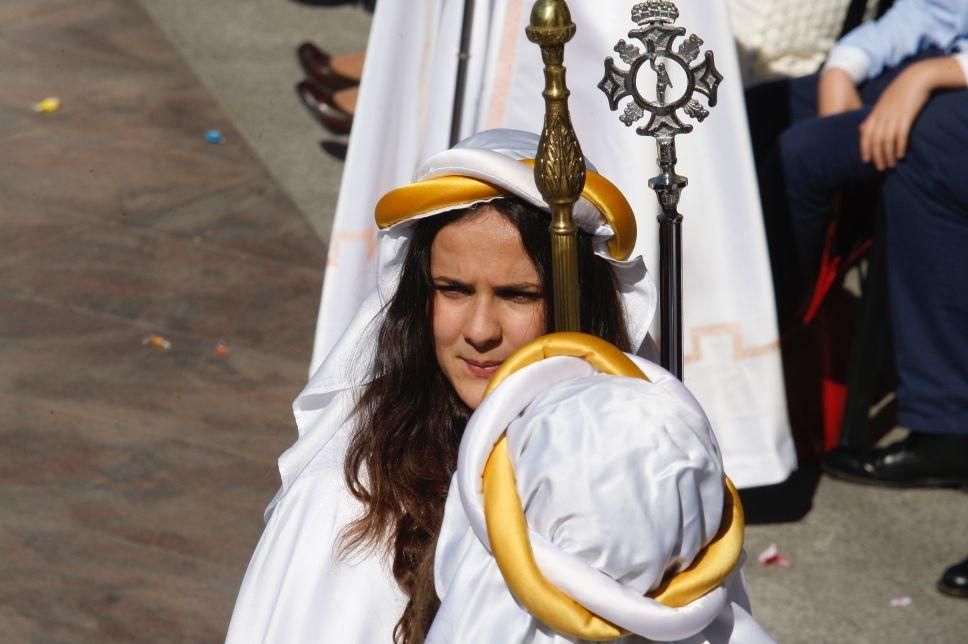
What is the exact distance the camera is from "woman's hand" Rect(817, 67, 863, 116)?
430cm

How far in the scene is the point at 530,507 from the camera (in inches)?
66.9

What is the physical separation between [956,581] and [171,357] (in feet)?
8.75

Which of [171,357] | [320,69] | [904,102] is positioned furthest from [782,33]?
[320,69]

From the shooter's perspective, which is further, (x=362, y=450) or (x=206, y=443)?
(x=206, y=443)

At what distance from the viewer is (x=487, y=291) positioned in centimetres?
226

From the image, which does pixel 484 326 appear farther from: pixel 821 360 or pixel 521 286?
pixel 821 360

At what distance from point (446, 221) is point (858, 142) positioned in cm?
214

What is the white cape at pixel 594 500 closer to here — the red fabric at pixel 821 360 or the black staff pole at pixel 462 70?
the black staff pole at pixel 462 70

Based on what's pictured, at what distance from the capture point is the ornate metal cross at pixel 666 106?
209 centimetres

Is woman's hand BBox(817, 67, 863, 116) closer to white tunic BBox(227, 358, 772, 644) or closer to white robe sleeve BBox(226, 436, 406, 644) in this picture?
white robe sleeve BBox(226, 436, 406, 644)

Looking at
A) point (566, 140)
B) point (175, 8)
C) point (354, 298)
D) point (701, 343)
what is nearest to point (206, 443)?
point (354, 298)

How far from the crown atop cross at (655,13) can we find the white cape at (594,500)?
1.95 feet

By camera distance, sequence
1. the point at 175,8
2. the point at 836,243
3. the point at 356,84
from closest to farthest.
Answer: the point at 836,243
the point at 356,84
the point at 175,8

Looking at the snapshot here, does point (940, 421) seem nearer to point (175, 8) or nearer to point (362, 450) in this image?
point (362, 450)
